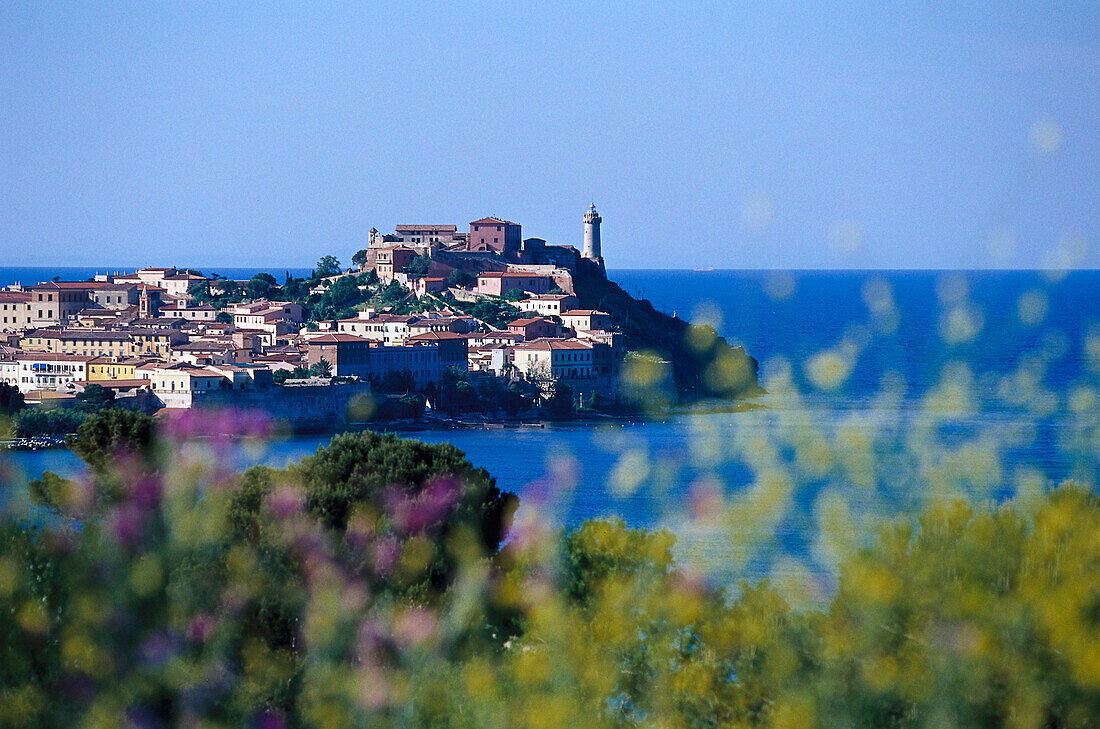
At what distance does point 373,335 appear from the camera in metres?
30.3

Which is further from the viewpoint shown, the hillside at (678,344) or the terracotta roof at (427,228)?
the terracotta roof at (427,228)

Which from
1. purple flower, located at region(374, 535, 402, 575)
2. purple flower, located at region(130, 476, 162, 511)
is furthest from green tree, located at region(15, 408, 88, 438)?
purple flower, located at region(374, 535, 402, 575)

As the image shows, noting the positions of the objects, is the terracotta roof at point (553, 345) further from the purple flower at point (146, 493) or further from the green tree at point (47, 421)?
the purple flower at point (146, 493)

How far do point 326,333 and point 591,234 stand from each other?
10916 millimetres

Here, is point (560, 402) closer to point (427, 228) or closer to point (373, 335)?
point (373, 335)

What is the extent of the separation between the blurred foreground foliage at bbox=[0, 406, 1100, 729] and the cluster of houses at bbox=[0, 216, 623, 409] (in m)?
16.7

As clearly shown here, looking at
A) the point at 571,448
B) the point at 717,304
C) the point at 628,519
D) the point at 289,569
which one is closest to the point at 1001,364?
the point at 571,448

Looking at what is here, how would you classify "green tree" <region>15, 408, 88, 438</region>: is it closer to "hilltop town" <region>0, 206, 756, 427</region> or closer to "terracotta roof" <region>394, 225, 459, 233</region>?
"hilltop town" <region>0, 206, 756, 427</region>

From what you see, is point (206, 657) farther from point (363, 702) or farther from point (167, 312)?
point (167, 312)

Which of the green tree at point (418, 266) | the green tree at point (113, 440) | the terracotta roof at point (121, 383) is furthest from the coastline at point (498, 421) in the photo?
the green tree at point (113, 440)

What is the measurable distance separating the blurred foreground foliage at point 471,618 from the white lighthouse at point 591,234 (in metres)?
29.3

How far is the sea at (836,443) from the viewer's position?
595 cm

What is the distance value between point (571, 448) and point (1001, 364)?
6.20 meters

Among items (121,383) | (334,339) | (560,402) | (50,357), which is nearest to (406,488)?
(121,383)
